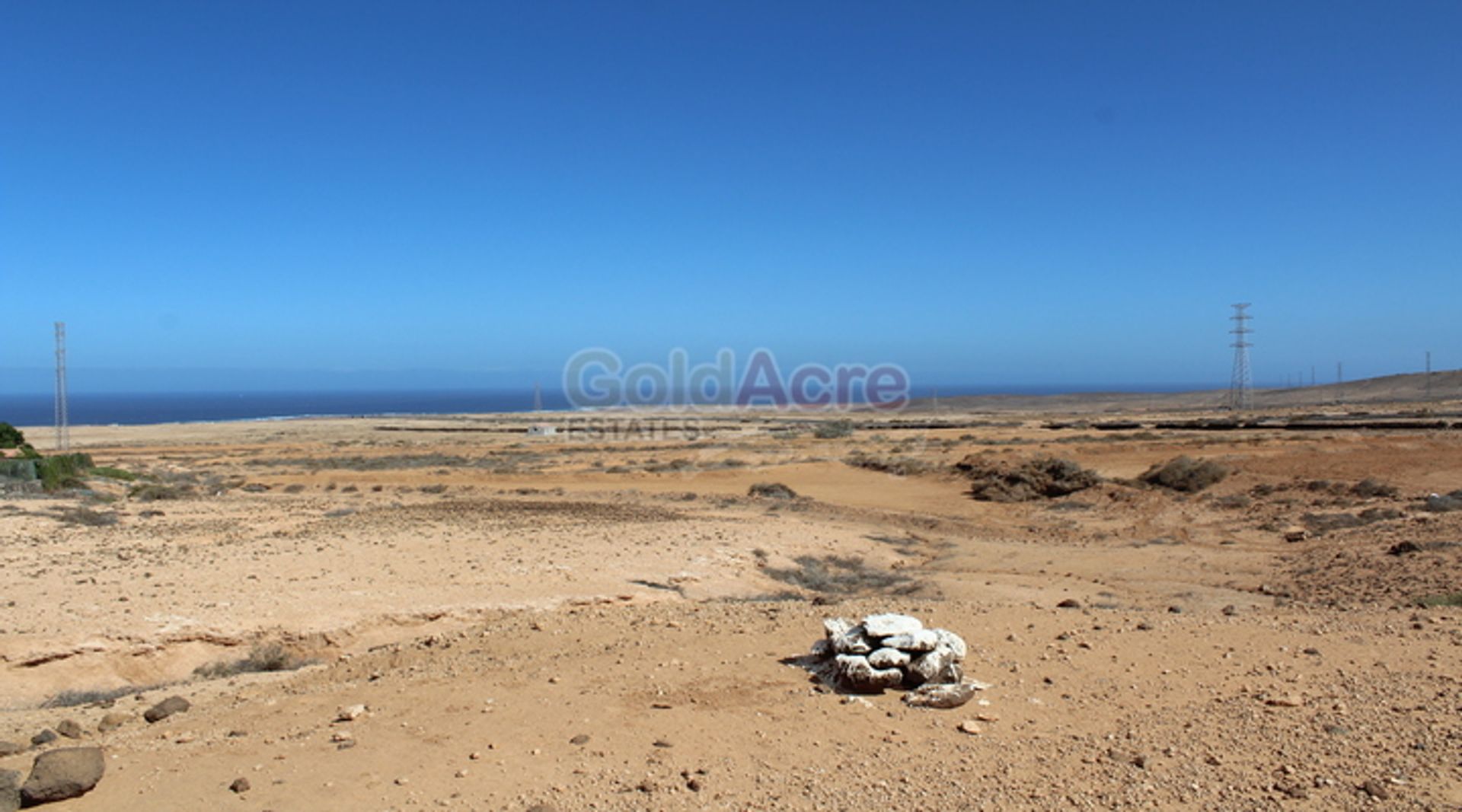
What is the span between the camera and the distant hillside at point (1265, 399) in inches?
3632

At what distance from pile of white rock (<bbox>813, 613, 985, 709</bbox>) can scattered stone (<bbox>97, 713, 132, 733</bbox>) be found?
5.51 m

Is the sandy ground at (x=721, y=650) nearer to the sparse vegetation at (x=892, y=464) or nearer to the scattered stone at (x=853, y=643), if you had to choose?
the scattered stone at (x=853, y=643)

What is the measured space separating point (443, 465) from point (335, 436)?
106 feet

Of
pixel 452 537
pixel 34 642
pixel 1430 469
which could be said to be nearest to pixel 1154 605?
pixel 452 537

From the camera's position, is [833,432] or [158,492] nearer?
[158,492]

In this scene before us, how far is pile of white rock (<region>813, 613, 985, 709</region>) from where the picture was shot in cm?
643

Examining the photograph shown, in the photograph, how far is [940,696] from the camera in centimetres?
635

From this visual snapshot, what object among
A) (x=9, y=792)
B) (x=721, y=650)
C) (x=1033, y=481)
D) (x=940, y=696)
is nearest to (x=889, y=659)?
(x=940, y=696)

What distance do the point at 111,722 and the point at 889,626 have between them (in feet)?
20.1

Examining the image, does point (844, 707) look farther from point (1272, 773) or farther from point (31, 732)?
point (31, 732)

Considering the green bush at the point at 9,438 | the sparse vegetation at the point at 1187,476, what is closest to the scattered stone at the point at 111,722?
the sparse vegetation at the point at 1187,476

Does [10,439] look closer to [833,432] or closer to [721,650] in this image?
[833,432]

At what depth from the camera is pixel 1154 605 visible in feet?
37.0

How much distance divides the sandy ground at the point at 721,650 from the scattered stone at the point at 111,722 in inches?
2.5
